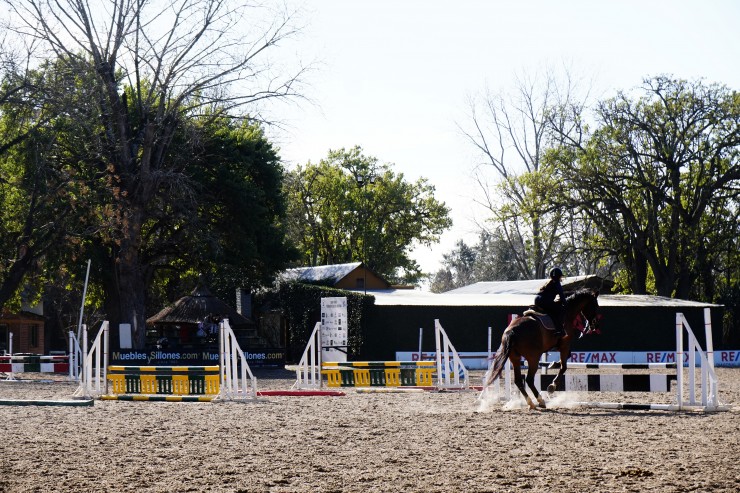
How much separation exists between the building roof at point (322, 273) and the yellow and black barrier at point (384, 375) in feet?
75.4

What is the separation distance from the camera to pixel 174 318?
128ft

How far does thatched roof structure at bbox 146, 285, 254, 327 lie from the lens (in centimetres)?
3862

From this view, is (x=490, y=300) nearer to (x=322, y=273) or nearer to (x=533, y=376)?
(x=322, y=273)

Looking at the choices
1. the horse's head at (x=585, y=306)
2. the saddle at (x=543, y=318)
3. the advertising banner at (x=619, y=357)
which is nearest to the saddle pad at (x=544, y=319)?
the saddle at (x=543, y=318)

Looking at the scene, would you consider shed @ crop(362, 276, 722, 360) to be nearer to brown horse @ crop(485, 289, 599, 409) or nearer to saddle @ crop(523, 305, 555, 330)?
brown horse @ crop(485, 289, 599, 409)

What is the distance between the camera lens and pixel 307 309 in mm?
41562

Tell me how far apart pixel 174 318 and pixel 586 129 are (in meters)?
22.3

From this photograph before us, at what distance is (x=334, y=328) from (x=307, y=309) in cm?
1448

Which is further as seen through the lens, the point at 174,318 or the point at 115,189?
the point at 174,318

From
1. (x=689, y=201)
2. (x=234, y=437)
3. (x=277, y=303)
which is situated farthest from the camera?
(x=689, y=201)

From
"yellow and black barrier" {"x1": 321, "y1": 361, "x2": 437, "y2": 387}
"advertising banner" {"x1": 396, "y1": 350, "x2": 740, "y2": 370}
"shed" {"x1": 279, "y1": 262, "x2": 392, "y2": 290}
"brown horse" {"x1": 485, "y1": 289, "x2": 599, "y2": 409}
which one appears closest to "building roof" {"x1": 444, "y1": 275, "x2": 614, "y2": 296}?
"shed" {"x1": 279, "y1": 262, "x2": 392, "y2": 290}

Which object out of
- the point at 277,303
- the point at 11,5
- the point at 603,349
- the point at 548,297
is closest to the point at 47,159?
the point at 11,5

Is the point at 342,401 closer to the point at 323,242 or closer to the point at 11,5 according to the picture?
the point at 11,5

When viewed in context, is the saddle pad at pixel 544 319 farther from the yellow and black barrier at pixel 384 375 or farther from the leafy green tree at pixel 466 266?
the leafy green tree at pixel 466 266
